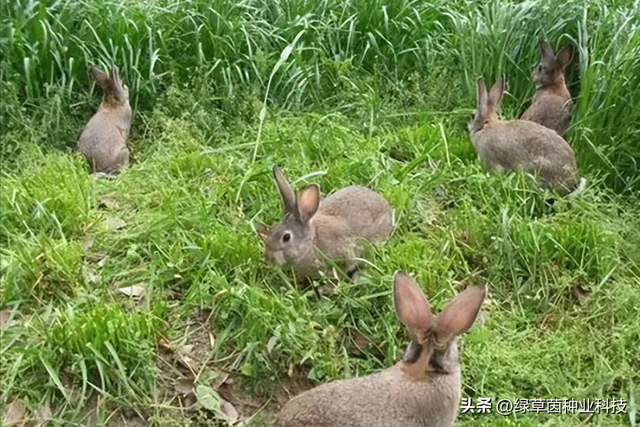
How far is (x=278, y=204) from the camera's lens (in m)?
4.88

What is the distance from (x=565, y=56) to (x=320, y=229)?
2248 mm

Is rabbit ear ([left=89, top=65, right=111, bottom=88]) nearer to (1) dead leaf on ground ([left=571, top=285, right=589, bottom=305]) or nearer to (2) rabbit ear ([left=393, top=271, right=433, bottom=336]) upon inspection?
(2) rabbit ear ([left=393, top=271, right=433, bottom=336])

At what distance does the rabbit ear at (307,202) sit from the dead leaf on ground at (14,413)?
1.43m

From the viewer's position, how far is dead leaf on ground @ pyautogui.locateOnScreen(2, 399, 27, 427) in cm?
369

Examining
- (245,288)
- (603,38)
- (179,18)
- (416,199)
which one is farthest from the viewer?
(179,18)

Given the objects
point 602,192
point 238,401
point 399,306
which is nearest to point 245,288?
point 238,401

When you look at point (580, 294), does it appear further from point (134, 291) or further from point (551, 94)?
point (134, 291)

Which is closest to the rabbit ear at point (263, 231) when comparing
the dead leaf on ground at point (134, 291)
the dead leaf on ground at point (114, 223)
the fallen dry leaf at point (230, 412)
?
the dead leaf on ground at point (134, 291)

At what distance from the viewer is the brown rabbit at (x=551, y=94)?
575 cm

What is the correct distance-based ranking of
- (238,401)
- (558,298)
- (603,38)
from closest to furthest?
(238,401) < (558,298) < (603,38)

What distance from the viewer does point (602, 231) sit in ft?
15.7

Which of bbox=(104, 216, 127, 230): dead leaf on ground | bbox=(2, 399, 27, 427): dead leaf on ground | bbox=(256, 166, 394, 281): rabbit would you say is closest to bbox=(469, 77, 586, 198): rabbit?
bbox=(256, 166, 394, 281): rabbit

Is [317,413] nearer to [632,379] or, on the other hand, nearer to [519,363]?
[519,363]

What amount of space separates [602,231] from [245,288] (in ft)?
5.92
